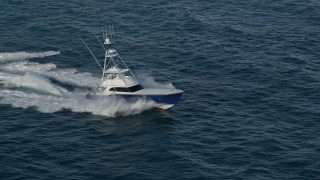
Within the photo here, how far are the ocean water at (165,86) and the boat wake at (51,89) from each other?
0.16 metres

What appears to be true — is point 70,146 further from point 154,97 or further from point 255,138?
point 255,138

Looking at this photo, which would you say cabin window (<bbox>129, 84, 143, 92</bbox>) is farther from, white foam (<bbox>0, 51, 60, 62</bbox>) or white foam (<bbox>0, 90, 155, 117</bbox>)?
white foam (<bbox>0, 51, 60, 62</bbox>)

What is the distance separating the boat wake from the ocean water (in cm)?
16

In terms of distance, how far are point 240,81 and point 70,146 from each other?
31.5 meters

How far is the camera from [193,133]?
7300cm

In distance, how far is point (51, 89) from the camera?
282ft

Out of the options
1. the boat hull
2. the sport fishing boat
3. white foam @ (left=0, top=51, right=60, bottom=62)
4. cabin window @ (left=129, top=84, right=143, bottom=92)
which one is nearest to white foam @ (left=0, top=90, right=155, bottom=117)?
the boat hull

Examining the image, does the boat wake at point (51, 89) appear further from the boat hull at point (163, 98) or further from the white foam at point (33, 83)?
the boat hull at point (163, 98)

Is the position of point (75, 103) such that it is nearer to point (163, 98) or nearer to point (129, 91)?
point (129, 91)

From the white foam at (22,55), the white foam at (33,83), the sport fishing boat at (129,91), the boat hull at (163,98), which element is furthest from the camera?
the white foam at (22,55)

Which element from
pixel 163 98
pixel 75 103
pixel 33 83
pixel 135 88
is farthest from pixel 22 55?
pixel 163 98

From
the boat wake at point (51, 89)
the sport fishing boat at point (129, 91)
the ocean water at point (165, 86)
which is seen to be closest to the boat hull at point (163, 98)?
the sport fishing boat at point (129, 91)

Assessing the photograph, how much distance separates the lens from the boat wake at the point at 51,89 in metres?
79.4

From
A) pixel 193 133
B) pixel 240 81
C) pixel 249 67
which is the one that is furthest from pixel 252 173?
pixel 249 67
